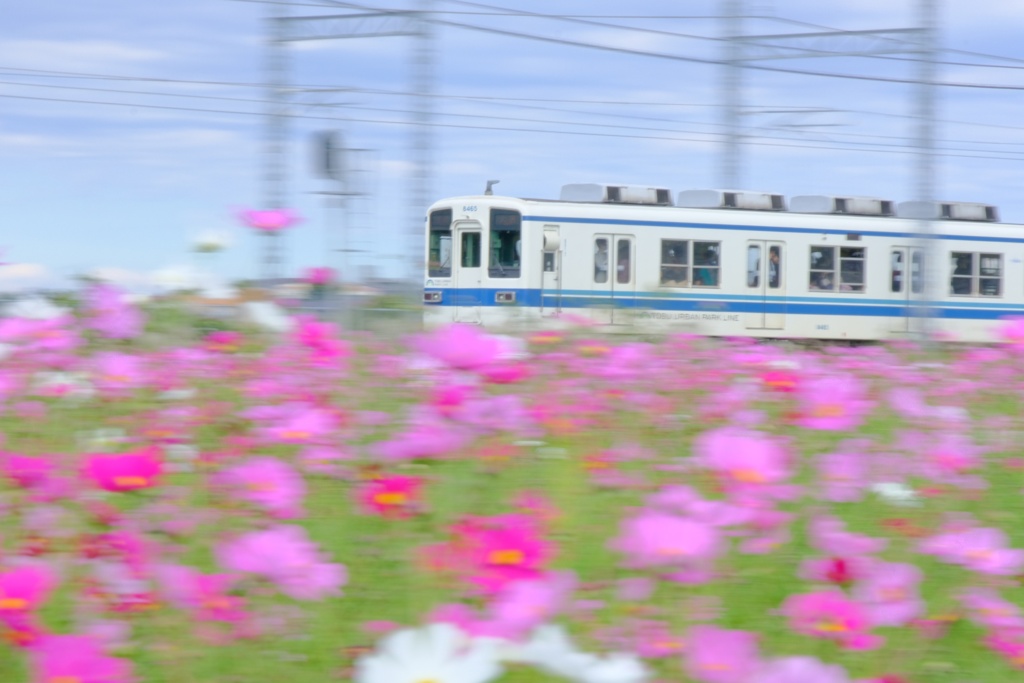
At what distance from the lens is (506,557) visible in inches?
54.3

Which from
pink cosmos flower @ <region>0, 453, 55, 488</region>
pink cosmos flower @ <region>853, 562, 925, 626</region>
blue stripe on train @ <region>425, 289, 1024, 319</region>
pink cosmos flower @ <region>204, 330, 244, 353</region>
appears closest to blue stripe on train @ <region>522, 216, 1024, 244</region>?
blue stripe on train @ <region>425, 289, 1024, 319</region>

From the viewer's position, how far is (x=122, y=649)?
155cm

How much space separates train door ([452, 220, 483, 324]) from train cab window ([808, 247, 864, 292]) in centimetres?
473

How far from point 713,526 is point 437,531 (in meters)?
0.42

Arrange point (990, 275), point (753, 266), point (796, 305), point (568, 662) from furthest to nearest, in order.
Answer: point (990, 275)
point (796, 305)
point (753, 266)
point (568, 662)

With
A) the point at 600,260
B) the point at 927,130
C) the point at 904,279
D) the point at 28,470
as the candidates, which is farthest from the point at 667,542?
the point at 904,279

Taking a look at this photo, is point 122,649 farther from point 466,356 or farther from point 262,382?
point 262,382

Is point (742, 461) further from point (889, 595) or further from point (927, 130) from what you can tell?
point (927, 130)

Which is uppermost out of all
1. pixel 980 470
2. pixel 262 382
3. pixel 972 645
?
pixel 262 382

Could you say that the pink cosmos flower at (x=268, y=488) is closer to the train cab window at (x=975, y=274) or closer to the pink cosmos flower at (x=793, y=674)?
the pink cosmos flower at (x=793, y=674)

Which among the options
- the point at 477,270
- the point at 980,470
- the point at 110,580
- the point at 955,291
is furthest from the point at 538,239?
the point at 110,580

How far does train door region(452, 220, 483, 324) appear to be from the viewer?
52.9 ft

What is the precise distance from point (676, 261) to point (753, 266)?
1.22 metres

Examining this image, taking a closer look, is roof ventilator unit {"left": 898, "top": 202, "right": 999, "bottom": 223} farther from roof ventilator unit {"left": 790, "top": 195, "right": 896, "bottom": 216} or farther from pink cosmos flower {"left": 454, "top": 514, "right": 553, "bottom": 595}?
pink cosmos flower {"left": 454, "top": 514, "right": 553, "bottom": 595}
